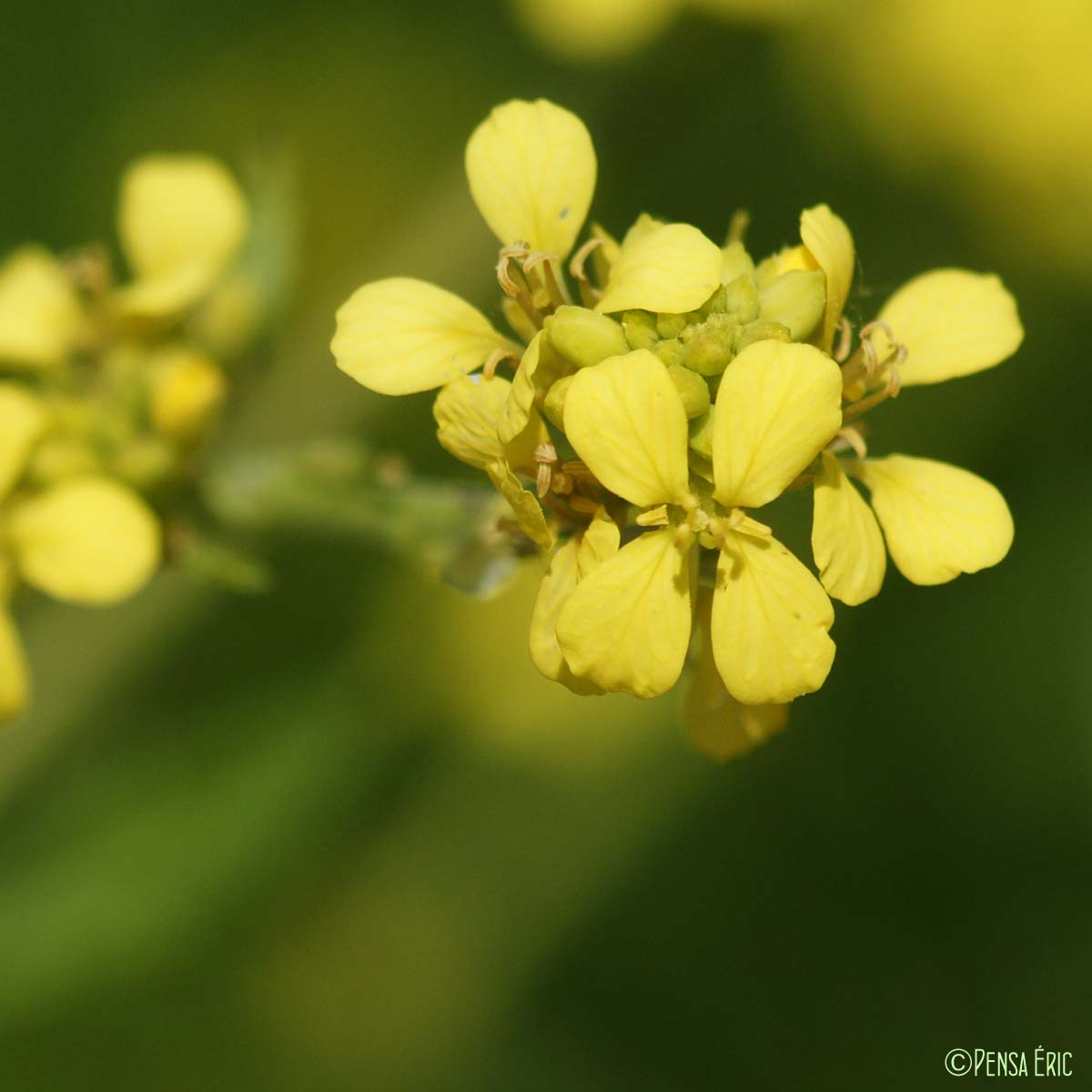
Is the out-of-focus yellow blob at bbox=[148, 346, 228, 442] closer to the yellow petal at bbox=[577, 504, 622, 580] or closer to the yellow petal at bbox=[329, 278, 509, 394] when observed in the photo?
the yellow petal at bbox=[329, 278, 509, 394]

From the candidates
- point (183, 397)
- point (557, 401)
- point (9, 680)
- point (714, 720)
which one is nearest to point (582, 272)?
point (557, 401)

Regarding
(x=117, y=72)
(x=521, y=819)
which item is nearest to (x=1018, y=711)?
(x=521, y=819)

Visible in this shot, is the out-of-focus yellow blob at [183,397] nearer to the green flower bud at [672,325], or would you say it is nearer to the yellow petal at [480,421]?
the yellow petal at [480,421]

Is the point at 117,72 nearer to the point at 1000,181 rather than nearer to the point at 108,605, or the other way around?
the point at 108,605

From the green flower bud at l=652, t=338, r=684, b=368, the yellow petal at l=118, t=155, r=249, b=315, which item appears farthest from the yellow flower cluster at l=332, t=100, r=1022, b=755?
the yellow petal at l=118, t=155, r=249, b=315

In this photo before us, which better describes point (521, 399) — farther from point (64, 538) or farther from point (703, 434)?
point (64, 538)

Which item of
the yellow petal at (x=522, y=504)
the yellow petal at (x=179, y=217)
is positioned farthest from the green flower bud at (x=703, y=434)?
the yellow petal at (x=179, y=217)

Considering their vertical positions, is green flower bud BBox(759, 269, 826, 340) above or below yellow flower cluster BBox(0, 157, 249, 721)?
below
